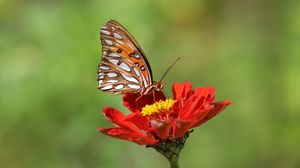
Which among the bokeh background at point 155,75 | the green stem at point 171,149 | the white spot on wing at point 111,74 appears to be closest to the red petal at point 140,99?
the white spot on wing at point 111,74

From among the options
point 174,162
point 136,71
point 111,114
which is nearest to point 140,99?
point 136,71

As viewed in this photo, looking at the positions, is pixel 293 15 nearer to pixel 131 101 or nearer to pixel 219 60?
pixel 219 60

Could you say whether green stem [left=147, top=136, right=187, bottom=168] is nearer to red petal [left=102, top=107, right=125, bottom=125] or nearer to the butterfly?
red petal [left=102, top=107, right=125, bottom=125]

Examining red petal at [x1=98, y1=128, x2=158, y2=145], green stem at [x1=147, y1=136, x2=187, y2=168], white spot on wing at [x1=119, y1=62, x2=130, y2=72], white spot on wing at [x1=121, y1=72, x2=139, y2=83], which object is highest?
white spot on wing at [x1=119, y1=62, x2=130, y2=72]

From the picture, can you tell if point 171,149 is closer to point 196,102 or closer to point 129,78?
point 196,102

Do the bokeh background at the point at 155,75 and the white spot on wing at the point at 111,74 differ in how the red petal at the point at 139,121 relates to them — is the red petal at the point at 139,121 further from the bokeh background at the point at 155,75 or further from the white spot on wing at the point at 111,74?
the bokeh background at the point at 155,75

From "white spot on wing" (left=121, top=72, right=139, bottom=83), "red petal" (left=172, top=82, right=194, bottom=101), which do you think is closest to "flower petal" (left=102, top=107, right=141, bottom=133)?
"red petal" (left=172, top=82, right=194, bottom=101)
